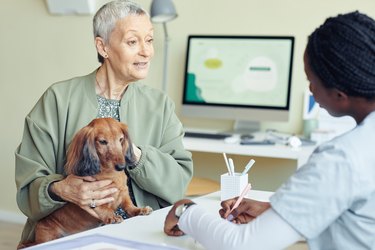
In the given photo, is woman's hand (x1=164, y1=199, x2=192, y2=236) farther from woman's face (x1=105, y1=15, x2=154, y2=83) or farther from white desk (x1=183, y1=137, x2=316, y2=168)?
white desk (x1=183, y1=137, x2=316, y2=168)

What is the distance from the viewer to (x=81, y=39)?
3855 mm

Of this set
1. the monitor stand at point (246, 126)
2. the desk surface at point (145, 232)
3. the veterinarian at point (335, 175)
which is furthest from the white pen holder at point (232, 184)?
the monitor stand at point (246, 126)

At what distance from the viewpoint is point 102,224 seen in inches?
59.3

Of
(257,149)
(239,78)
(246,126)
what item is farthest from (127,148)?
(246,126)

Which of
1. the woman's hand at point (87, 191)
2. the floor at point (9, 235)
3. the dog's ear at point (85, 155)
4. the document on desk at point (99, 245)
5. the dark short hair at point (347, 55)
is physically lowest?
the floor at point (9, 235)

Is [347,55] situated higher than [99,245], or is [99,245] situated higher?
[347,55]

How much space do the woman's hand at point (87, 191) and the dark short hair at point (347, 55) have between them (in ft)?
2.19

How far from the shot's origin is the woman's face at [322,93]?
107 centimetres

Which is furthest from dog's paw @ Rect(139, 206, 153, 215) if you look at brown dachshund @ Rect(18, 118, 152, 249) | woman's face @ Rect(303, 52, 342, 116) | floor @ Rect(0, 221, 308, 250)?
floor @ Rect(0, 221, 308, 250)

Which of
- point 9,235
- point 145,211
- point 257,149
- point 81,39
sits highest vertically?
point 81,39

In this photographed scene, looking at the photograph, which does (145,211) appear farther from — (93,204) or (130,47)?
(130,47)

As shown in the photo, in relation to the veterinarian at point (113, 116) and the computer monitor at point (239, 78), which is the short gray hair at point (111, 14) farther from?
the computer monitor at point (239, 78)

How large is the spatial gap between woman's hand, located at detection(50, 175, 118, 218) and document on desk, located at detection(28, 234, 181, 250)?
19cm

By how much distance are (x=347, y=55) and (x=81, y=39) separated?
3.04 meters
